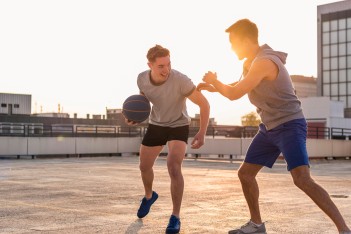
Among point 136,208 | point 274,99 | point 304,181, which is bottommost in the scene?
point 136,208

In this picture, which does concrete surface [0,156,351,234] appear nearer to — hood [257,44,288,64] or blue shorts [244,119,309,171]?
blue shorts [244,119,309,171]

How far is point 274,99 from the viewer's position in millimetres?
5125

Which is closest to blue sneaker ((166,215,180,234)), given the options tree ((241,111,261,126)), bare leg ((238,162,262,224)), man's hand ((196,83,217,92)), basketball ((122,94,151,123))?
bare leg ((238,162,262,224))

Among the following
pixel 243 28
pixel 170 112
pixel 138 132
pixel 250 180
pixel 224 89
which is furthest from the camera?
pixel 138 132

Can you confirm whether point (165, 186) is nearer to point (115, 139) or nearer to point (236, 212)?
point (236, 212)

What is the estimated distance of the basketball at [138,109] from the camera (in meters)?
6.53

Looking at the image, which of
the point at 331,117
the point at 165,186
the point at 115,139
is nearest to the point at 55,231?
the point at 165,186

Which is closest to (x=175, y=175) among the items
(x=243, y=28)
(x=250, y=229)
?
(x=250, y=229)

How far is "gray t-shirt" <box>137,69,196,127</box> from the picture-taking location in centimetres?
612

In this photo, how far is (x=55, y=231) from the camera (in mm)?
5781

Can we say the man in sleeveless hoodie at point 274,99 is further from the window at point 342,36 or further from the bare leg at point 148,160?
the window at point 342,36

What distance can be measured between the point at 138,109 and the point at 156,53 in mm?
854

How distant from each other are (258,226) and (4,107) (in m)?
67.5

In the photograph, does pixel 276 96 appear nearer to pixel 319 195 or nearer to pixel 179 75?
pixel 319 195
